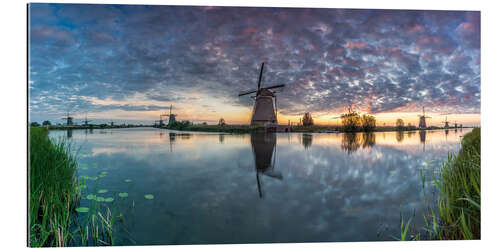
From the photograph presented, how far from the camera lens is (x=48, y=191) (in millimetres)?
2014

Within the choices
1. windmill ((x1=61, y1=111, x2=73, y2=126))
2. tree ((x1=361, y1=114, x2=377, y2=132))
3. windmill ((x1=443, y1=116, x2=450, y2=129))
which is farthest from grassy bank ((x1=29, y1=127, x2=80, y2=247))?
windmill ((x1=443, y1=116, x2=450, y2=129))

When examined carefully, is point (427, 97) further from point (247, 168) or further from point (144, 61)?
point (144, 61)

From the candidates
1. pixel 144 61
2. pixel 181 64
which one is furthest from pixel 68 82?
pixel 181 64

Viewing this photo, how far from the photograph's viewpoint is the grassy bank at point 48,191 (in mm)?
1824

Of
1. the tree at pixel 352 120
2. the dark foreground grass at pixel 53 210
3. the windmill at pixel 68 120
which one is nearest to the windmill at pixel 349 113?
the tree at pixel 352 120

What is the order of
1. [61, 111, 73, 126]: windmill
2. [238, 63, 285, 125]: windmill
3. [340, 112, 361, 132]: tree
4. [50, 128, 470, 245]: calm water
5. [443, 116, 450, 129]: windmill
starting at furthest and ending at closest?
[238, 63, 285, 125]: windmill
[340, 112, 361, 132]: tree
[443, 116, 450, 129]: windmill
[61, 111, 73, 126]: windmill
[50, 128, 470, 245]: calm water

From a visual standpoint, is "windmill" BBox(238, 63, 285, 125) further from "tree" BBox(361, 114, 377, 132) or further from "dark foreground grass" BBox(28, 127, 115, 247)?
"dark foreground grass" BBox(28, 127, 115, 247)

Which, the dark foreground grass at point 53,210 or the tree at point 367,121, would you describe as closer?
the dark foreground grass at point 53,210

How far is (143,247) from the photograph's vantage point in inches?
76.3

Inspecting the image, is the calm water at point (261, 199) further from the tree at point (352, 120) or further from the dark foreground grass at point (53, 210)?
the tree at point (352, 120)

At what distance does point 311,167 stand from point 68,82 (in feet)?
17.4

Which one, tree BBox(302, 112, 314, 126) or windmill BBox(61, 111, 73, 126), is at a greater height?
tree BBox(302, 112, 314, 126)

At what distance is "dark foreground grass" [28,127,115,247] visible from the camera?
1.83 metres

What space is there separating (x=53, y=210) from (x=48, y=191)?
23cm
